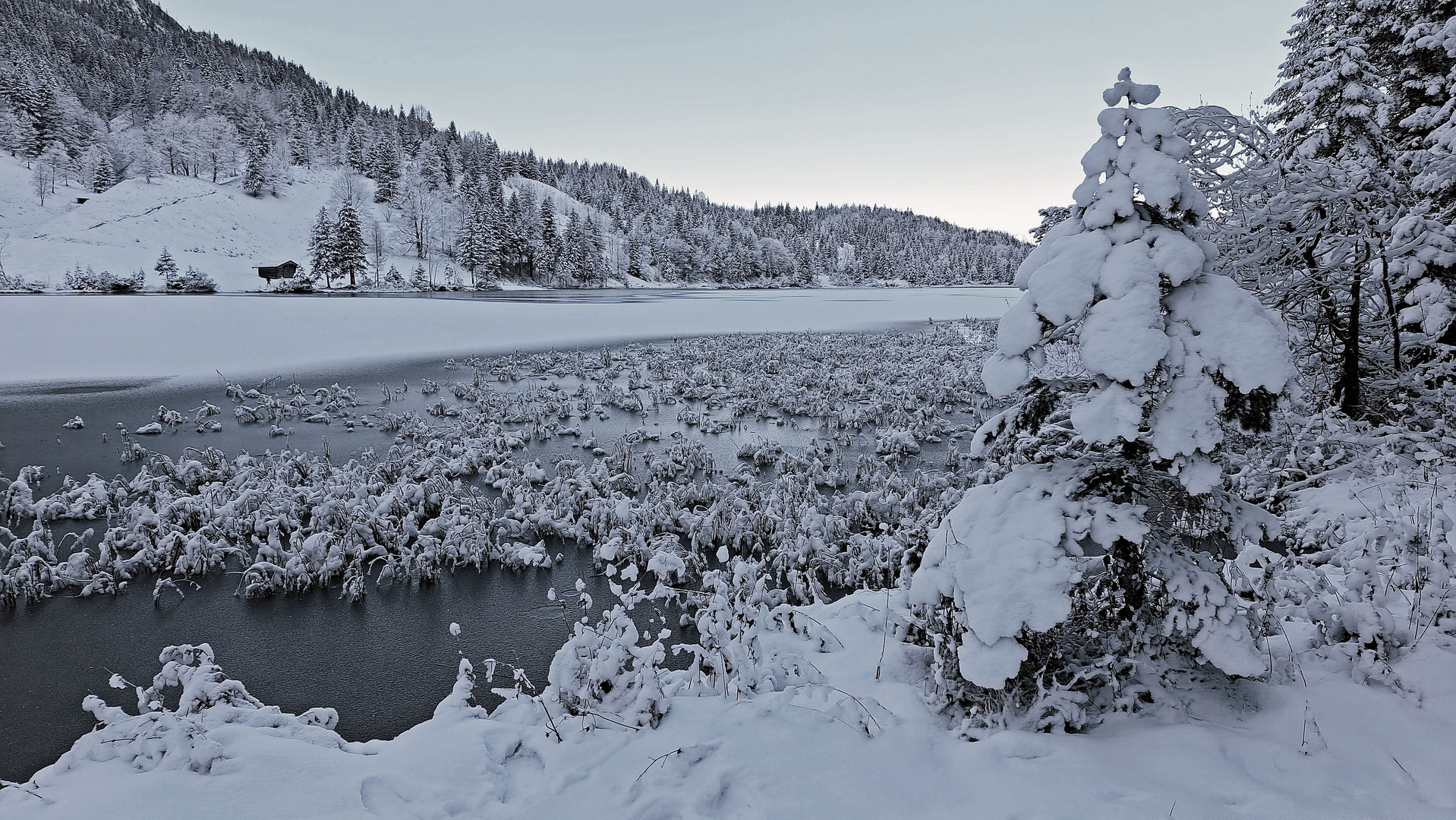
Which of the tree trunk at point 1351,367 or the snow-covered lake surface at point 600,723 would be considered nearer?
the snow-covered lake surface at point 600,723

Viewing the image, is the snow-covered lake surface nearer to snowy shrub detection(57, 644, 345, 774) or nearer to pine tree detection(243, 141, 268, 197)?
snowy shrub detection(57, 644, 345, 774)

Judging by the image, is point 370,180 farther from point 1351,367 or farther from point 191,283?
point 1351,367

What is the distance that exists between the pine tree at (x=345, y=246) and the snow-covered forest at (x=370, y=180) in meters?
0.15

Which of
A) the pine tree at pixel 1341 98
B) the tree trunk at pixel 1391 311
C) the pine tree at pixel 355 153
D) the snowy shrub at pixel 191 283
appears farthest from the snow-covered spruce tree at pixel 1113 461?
the pine tree at pixel 355 153

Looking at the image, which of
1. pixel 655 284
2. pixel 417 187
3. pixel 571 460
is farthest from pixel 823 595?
pixel 417 187

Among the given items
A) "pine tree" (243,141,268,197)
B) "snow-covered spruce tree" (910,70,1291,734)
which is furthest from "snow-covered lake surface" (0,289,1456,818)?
"pine tree" (243,141,268,197)

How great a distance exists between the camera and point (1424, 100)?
536 inches

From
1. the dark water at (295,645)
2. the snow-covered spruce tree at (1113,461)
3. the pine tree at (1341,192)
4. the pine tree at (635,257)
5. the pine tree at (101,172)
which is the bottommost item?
the dark water at (295,645)

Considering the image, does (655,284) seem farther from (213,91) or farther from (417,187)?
(213,91)

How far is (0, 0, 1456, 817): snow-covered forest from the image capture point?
3.44 m

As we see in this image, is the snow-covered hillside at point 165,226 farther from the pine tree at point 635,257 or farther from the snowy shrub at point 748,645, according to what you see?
the snowy shrub at point 748,645

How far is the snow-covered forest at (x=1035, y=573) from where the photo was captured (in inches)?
135

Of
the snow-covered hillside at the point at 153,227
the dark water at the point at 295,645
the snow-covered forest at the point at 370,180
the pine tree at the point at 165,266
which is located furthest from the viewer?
the snow-covered forest at the point at 370,180

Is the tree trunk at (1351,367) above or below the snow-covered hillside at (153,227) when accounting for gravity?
below
